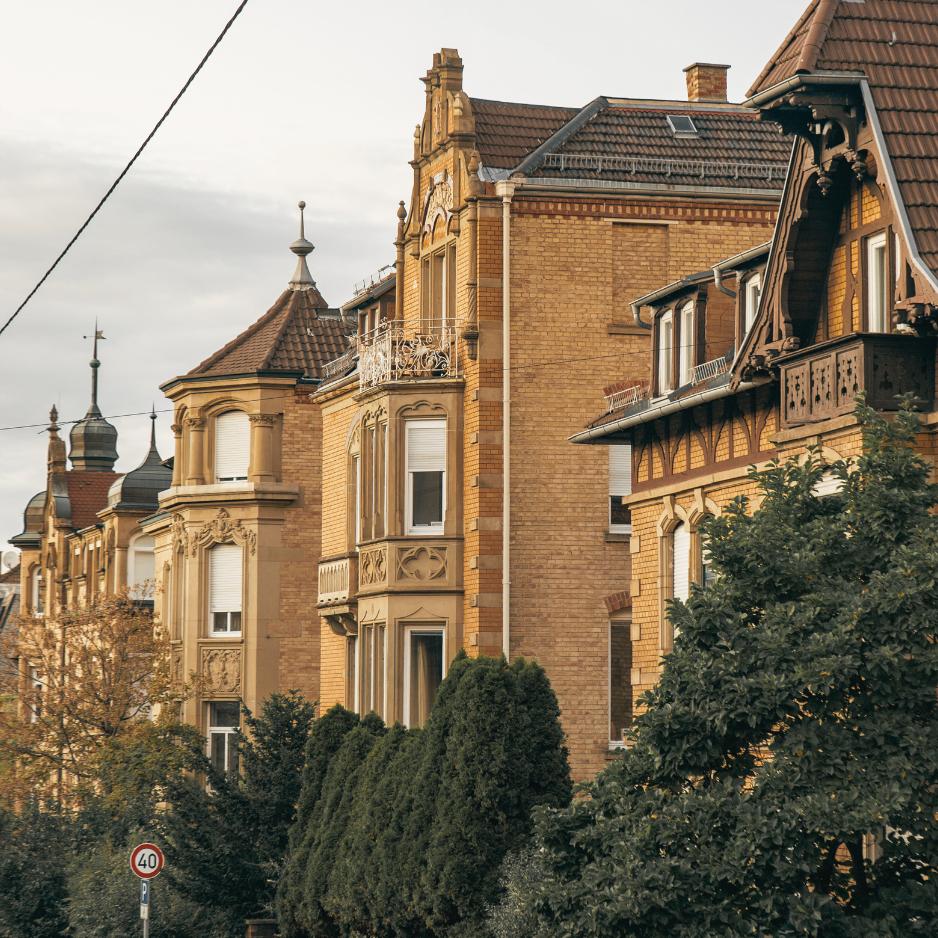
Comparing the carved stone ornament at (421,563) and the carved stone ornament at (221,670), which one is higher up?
the carved stone ornament at (421,563)

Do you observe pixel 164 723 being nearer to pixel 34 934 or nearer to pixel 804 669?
pixel 34 934

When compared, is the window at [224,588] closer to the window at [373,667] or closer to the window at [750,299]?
the window at [373,667]

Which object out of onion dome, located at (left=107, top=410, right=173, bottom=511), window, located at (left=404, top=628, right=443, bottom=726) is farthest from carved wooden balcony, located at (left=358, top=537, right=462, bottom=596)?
onion dome, located at (left=107, top=410, right=173, bottom=511)

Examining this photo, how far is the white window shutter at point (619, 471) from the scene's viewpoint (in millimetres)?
37000

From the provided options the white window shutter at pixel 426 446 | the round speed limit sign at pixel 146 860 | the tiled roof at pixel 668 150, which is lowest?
the round speed limit sign at pixel 146 860

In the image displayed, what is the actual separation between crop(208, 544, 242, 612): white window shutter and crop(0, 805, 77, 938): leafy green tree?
915 cm

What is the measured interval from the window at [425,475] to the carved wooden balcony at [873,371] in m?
14.4

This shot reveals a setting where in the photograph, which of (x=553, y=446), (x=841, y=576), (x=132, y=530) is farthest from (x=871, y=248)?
(x=132, y=530)

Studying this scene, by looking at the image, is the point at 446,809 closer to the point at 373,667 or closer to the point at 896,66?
the point at 896,66

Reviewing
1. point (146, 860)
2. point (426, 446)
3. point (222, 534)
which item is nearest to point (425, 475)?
point (426, 446)

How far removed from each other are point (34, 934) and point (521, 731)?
18346 millimetres

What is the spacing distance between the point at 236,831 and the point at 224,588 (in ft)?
52.5

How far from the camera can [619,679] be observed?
36375 mm

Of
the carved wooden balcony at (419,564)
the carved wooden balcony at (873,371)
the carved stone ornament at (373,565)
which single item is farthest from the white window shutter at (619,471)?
the carved wooden balcony at (873,371)
